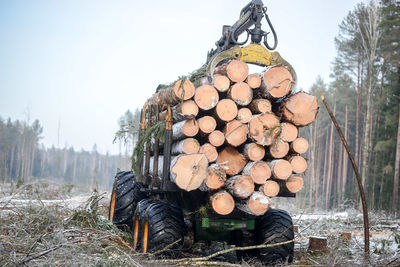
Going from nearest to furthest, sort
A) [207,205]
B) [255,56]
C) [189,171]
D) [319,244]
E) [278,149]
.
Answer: [189,171]
[207,205]
[278,149]
[255,56]
[319,244]

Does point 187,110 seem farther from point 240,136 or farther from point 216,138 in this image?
point 240,136

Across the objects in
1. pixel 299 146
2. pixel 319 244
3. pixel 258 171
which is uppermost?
pixel 299 146

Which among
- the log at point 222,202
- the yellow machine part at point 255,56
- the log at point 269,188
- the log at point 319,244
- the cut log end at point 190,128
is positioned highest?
the yellow machine part at point 255,56

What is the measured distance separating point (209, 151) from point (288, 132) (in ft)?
3.87

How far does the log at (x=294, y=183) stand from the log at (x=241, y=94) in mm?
1234

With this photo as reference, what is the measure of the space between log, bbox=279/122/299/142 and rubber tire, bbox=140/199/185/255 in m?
1.89

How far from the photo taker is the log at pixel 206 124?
498 centimetres

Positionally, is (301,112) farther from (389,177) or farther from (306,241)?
(389,177)

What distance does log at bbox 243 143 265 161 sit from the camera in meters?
5.09

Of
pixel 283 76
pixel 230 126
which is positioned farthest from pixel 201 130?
pixel 283 76

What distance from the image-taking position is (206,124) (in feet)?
16.4

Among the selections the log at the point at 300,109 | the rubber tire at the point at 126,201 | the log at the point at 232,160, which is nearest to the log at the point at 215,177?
the log at the point at 232,160

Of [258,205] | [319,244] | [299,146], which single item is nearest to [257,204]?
[258,205]

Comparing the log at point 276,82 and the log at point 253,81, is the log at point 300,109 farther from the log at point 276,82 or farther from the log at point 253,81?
the log at point 253,81
